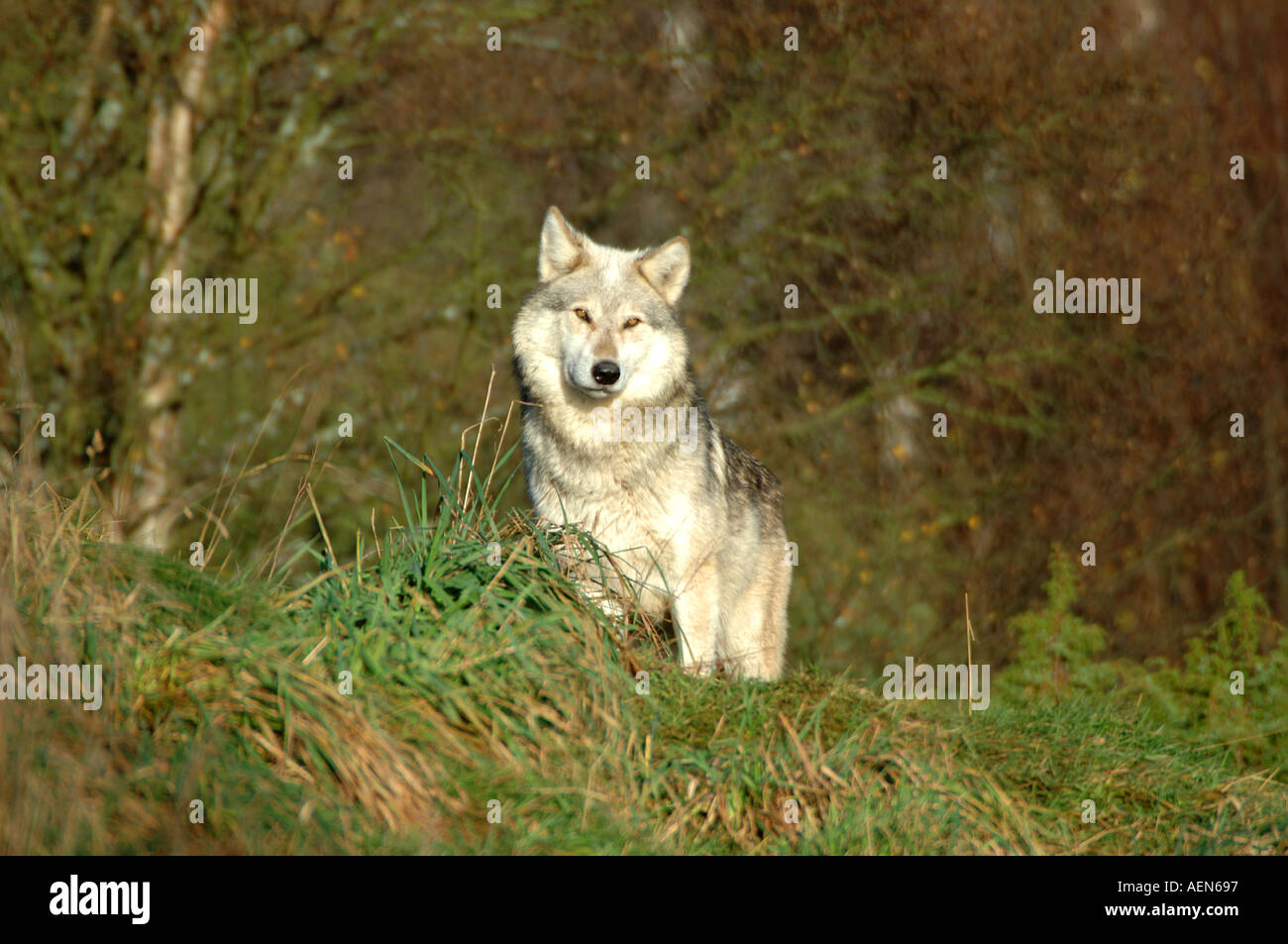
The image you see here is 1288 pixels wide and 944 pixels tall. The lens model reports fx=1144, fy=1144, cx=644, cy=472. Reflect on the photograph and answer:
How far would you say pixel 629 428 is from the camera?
5.94 m

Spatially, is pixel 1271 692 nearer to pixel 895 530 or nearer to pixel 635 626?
pixel 895 530

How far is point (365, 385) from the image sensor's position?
11.5 metres

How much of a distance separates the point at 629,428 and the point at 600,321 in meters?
0.57

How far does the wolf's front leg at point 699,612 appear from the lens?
5719 millimetres

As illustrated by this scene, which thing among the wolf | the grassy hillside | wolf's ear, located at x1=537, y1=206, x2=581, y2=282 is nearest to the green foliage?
the wolf

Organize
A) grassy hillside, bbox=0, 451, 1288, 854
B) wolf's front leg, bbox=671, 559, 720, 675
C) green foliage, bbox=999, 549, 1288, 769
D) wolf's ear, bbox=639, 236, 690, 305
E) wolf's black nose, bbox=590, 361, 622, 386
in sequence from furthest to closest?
green foliage, bbox=999, 549, 1288, 769 → wolf's ear, bbox=639, 236, 690, 305 → wolf's front leg, bbox=671, 559, 720, 675 → wolf's black nose, bbox=590, 361, 622, 386 → grassy hillside, bbox=0, 451, 1288, 854

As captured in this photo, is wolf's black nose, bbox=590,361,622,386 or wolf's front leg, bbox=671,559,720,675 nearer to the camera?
wolf's black nose, bbox=590,361,622,386

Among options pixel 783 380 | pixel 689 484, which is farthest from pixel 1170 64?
pixel 689 484

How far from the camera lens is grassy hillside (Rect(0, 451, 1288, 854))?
3301 millimetres

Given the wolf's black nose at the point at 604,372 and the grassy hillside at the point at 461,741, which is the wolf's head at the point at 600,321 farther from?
the grassy hillside at the point at 461,741

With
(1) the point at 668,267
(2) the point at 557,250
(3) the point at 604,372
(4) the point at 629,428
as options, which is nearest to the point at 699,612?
(4) the point at 629,428

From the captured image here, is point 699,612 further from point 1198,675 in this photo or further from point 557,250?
point 1198,675

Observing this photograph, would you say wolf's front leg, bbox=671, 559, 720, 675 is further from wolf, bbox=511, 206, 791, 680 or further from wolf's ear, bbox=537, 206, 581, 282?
wolf's ear, bbox=537, 206, 581, 282

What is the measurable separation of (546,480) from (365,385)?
237 inches
